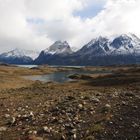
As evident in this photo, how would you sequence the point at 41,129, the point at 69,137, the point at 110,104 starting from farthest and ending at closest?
the point at 110,104
the point at 41,129
the point at 69,137

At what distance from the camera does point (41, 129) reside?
744 inches

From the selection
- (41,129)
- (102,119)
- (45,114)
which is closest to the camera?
(41,129)

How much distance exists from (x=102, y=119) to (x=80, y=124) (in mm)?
1579

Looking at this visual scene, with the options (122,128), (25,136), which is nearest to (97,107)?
(122,128)

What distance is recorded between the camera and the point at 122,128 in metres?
18.4

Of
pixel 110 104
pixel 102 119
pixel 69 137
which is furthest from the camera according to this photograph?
pixel 110 104

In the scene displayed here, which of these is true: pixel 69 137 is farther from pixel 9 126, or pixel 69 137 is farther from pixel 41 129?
pixel 9 126

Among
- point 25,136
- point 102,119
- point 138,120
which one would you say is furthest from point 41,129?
point 138,120

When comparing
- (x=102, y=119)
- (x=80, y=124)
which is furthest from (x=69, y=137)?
(x=102, y=119)

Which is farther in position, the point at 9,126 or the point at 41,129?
the point at 9,126

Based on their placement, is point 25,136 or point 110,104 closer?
point 25,136

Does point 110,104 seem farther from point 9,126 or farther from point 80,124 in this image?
point 9,126

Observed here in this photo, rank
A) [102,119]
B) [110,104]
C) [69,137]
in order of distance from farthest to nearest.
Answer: [110,104]
[102,119]
[69,137]

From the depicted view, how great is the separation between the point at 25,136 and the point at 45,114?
16.3ft
